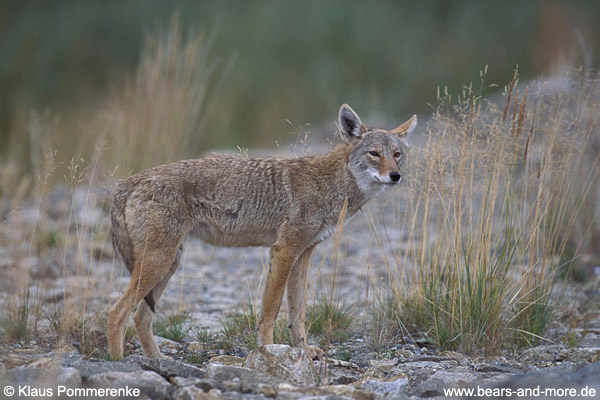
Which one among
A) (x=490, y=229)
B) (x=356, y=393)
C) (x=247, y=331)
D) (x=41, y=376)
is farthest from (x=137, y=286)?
(x=490, y=229)

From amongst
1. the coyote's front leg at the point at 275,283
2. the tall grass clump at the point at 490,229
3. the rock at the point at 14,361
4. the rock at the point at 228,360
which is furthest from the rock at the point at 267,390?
the tall grass clump at the point at 490,229

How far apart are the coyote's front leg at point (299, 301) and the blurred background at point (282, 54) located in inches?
291

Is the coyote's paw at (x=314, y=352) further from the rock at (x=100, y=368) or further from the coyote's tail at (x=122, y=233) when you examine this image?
the rock at (x=100, y=368)

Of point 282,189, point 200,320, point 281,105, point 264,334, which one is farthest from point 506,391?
point 281,105

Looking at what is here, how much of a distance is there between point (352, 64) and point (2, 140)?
9954 millimetres

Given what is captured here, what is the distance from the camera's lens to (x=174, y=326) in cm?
638

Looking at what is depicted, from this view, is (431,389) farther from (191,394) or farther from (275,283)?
(275,283)

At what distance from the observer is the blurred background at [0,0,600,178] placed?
52.5 feet

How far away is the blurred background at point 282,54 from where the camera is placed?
1599 cm

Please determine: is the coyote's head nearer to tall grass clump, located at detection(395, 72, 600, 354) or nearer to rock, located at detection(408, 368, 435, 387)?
tall grass clump, located at detection(395, 72, 600, 354)

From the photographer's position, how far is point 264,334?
5668 millimetres

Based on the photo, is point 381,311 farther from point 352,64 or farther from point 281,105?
point 352,64

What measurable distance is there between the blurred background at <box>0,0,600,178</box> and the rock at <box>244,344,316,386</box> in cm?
884

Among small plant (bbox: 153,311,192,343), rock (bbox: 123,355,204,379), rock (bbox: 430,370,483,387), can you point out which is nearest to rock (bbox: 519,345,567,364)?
rock (bbox: 430,370,483,387)
